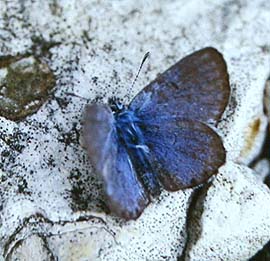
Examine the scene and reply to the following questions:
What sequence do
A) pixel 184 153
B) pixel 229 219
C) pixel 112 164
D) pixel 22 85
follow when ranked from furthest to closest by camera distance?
pixel 22 85 → pixel 229 219 → pixel 184 153 → pixel 112 164

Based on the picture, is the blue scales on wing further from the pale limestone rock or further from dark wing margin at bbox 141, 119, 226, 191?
the pale limestone rock

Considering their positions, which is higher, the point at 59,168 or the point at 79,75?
the point at 79,75

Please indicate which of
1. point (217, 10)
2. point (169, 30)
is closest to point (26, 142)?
point (169, 30)

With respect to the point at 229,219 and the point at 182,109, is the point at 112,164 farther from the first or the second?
the point at 229,219

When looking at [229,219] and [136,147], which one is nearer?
[136,147]

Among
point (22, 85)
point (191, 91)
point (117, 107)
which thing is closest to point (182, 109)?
point (191, 91)

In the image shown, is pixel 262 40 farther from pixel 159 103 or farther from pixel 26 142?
pixel 26 142

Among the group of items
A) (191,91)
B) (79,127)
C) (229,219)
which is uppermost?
(191,91)
